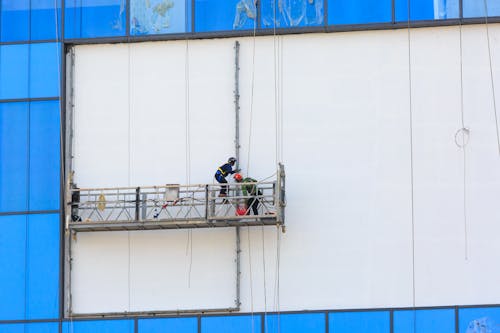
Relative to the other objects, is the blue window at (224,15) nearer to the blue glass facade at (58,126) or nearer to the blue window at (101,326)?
the blue glass facade at (58,126)

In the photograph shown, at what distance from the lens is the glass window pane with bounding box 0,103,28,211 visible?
34.6m

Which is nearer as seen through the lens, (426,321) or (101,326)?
(426,321)

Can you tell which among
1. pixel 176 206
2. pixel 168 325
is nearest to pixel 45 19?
pixel 176 206

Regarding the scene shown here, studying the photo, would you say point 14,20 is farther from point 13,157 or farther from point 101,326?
point 101,326

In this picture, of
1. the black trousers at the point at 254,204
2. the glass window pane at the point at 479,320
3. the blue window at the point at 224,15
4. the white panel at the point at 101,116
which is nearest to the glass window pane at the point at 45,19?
the white panel at the point at 101,116

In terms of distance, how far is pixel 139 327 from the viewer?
33906 millimetres

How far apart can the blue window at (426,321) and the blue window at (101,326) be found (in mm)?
7738

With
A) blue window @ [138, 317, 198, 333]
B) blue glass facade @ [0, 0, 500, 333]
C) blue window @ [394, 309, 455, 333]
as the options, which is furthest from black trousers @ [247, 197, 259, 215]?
blue window @ [394, 309, 455, 333]

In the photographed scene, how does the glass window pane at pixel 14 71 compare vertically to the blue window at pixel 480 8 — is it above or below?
below

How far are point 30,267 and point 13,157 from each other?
10.8 feet

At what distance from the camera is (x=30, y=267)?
34.4 metres

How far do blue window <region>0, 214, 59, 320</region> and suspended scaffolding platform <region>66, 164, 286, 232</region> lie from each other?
1131mm

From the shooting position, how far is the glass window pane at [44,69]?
114 feet

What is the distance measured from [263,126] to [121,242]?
5364 mm
